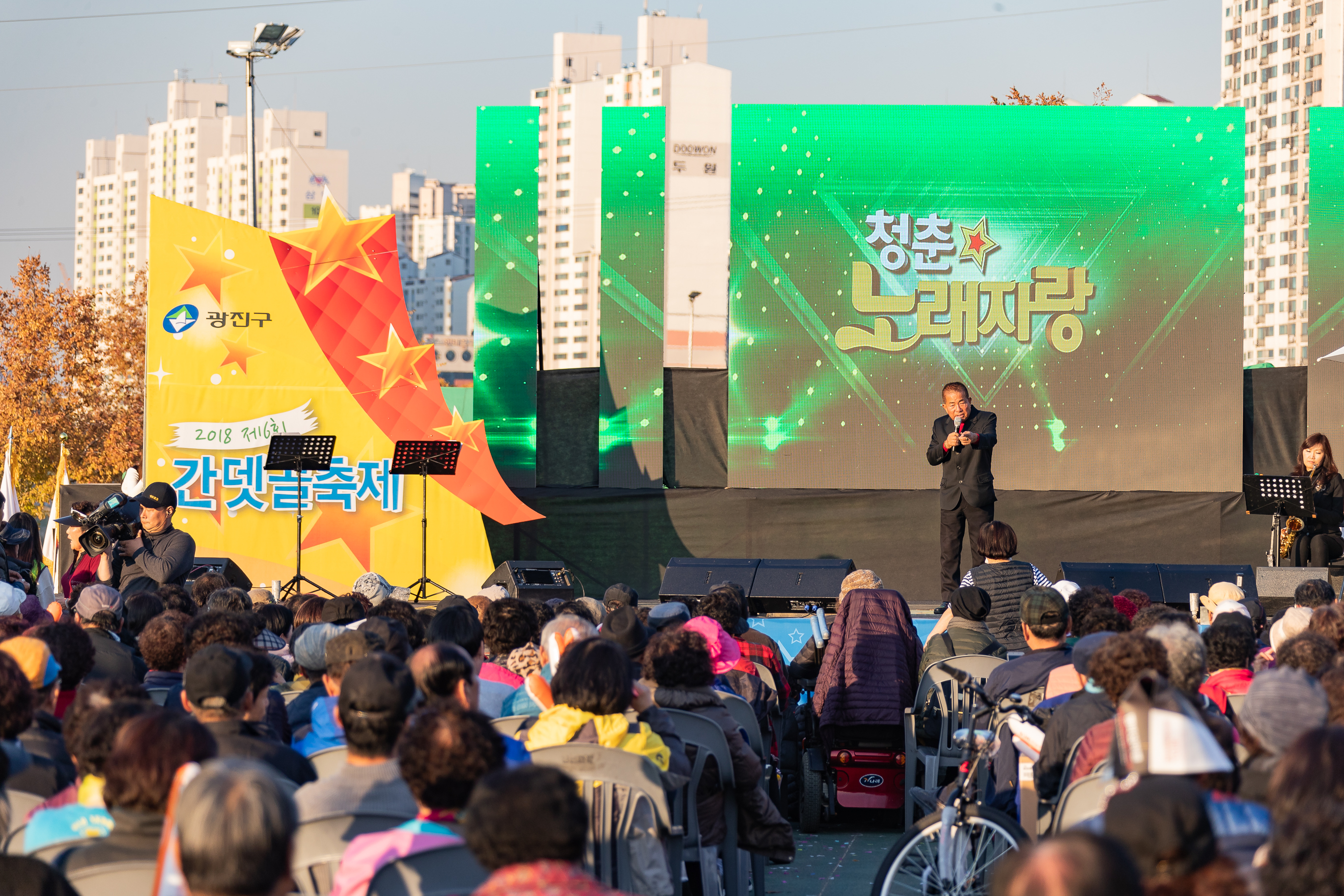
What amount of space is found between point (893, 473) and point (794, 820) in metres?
6.31

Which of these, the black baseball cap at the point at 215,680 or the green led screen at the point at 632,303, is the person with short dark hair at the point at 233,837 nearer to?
the black baseball cap at the point at 215,680

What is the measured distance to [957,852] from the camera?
3.18 m

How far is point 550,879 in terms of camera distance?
5.69ft

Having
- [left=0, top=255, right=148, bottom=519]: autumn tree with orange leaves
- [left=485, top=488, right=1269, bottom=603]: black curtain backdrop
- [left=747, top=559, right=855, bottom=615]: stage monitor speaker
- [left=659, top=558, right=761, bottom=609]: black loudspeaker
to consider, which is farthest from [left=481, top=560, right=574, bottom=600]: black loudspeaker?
[left=0, top=255, right=148, bottom=519]: autumn tree with orange leaves

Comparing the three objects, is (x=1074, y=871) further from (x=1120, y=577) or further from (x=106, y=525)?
(x=1120, y=577)

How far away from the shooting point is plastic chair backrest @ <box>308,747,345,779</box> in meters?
2.90

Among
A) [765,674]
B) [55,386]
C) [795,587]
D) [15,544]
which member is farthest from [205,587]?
[55,386]

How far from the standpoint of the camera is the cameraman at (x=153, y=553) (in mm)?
6363

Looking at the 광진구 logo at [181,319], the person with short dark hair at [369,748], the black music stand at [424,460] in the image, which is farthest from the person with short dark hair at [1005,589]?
the 광진구 logo at [181,319]

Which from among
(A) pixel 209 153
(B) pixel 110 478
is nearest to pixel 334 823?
(B) pixel 110 478

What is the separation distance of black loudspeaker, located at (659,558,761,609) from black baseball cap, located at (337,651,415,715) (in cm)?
602

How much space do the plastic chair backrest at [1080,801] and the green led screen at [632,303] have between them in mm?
9097

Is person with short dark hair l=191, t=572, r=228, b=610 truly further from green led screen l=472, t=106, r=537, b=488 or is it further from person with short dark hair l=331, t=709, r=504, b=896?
green led screen l=472, t=106, r=537, b=488

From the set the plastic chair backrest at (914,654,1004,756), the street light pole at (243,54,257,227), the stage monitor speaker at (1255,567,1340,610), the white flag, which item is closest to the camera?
the plastic chair backrest at (914,654,1004,756)
